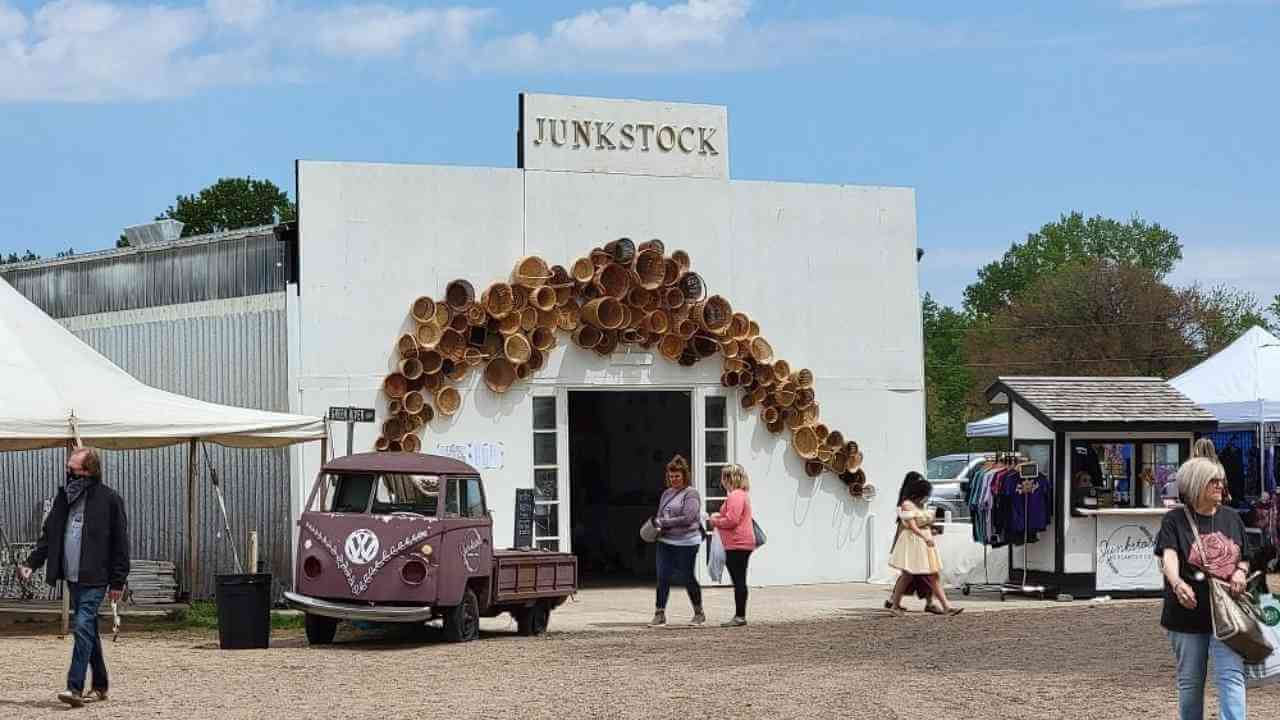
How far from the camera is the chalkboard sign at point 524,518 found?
21.4 meters

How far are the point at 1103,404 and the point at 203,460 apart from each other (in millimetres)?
10569

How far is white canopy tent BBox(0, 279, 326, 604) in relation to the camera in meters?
17.7

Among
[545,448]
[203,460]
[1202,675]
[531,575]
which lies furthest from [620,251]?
[1202,675]

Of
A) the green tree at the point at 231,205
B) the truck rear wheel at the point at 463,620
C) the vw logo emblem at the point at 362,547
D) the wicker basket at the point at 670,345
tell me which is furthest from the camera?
the green tree at the point at 231,205

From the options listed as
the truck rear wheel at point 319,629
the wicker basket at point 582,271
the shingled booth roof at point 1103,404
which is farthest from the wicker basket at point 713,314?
the truck rear wheel at point 319,629

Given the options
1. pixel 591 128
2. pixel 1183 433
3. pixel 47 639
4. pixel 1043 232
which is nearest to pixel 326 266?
pixel 591 128

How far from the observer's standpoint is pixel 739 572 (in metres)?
18.4

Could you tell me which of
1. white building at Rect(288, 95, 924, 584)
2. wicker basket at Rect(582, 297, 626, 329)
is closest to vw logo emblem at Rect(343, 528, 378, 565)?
white building at Rect(288, 95, 924, 584)

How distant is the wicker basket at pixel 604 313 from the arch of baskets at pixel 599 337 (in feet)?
0.04

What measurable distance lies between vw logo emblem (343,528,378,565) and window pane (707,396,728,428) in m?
8.15

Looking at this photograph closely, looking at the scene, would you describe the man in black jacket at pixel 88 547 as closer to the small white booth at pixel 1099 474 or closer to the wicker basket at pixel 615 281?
the wicker basket at pixel 615 281

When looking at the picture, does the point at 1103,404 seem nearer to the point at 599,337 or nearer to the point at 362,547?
the point at 599,337

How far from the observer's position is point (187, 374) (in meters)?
22.5

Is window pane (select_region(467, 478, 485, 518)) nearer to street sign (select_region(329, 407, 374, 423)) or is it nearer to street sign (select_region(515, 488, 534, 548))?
street sign (select_region(329, 407, 374, 423))
